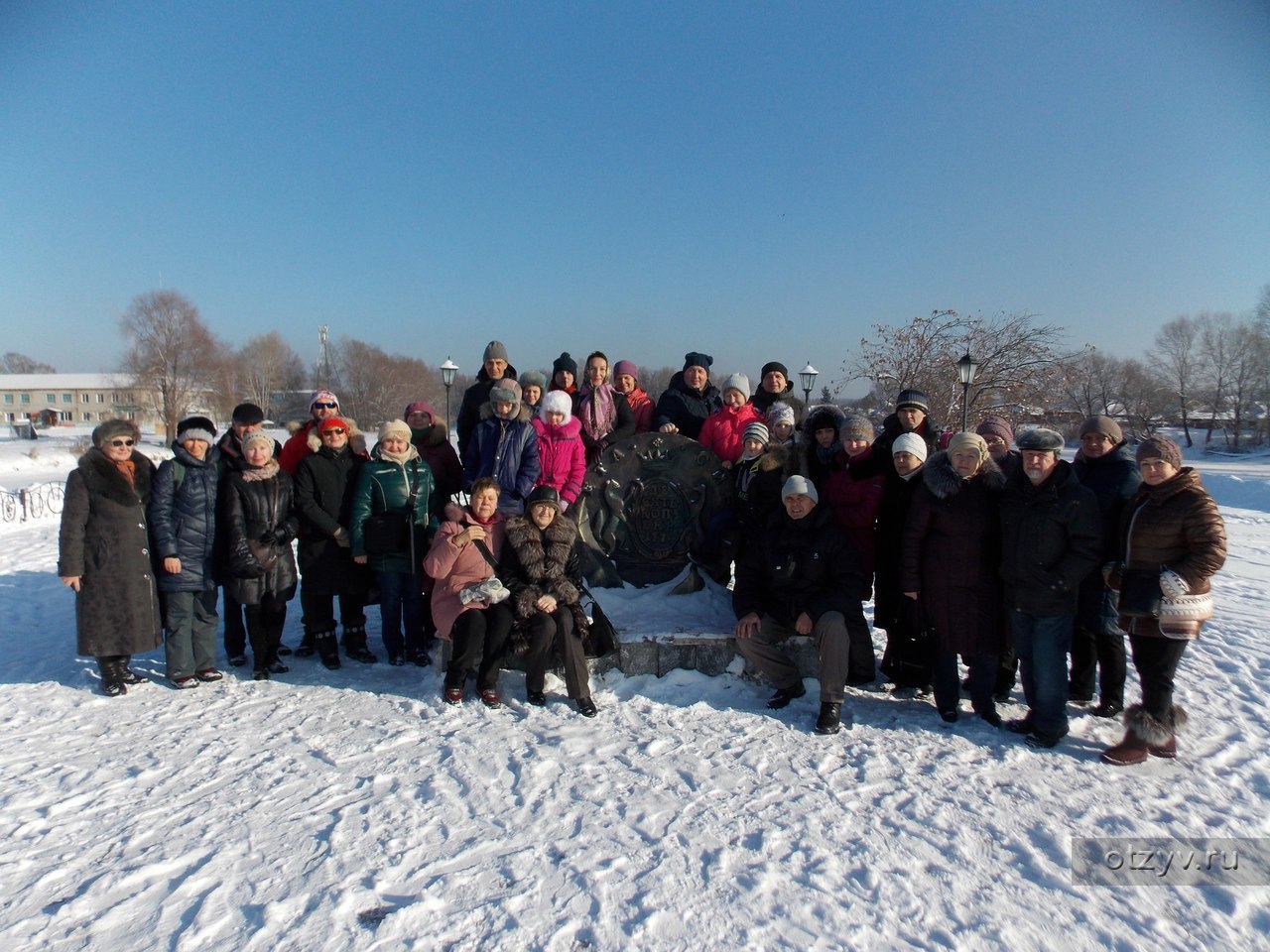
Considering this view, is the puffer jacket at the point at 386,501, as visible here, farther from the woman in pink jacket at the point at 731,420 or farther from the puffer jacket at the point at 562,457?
the woman in pink jacket at the point at 731,420

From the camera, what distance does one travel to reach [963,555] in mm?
4164

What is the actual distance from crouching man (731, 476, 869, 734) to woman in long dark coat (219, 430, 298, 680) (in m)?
3.14

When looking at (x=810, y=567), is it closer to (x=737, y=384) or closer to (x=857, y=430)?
(x=857, y=430)

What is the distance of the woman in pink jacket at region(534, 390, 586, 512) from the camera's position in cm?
538

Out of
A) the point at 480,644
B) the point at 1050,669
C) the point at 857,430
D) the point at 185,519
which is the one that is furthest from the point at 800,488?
the point at 185,519

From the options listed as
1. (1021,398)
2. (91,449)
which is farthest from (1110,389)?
(91,449)

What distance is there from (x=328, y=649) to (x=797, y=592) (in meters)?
3.31

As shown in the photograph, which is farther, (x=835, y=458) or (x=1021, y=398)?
(x=1021, y=398)

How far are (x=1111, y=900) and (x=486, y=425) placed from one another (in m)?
4.46

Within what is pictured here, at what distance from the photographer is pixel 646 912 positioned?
2652mm

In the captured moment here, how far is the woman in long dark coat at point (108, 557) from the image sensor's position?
4516mm

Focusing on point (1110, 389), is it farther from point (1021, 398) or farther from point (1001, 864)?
point (1001, 864)

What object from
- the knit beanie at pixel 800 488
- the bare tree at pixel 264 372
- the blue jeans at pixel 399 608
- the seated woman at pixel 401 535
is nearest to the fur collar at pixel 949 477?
the knit beanie at pixel 800 488

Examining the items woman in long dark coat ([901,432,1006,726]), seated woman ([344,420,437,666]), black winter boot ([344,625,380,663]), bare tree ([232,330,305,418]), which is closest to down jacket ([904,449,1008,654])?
woman in long dark coat ([901,432,1006,726])
